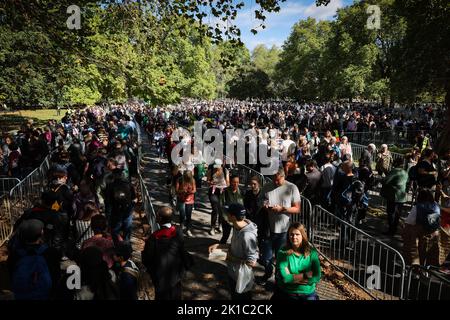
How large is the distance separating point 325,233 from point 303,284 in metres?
3.96

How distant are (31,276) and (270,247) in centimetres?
351

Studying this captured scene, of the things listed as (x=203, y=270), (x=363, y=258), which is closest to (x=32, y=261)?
(x=203, y=270)

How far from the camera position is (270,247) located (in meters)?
5.82

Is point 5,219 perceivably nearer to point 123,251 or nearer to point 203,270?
point 203,270

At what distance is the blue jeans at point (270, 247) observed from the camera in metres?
5.75

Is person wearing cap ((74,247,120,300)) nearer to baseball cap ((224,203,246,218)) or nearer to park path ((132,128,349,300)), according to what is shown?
baseball cap ((224,203,246,218))

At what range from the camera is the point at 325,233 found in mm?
7562

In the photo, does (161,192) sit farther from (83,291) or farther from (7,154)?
(83,291)

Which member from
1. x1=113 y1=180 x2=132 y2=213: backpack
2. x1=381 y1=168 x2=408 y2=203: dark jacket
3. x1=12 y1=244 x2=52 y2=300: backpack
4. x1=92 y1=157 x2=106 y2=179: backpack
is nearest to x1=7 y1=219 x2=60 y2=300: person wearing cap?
x1=12 y1=244 x2=52 y2=300: backpack

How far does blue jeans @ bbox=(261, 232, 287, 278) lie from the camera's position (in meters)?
5.75

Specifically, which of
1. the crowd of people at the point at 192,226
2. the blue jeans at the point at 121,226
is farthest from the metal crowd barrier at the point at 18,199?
the blue jeans at the point at 121,226

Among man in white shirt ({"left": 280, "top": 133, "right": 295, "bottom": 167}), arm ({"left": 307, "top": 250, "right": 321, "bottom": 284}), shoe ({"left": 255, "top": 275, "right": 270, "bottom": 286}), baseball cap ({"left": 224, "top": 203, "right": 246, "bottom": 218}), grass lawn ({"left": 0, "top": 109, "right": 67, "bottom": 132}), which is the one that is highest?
grass lawn ({"left": 0, "top": 109, "right": 67, "bottom": 132})

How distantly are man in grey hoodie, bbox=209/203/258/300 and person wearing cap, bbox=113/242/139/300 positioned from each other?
1014 mm

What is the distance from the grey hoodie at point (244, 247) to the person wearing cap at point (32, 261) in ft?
6.75
